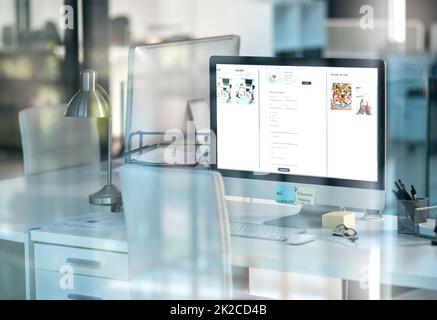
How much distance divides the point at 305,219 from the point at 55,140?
113 cm

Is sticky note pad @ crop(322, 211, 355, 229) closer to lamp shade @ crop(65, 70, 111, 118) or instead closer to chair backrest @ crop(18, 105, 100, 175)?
lamp shade @ crop(65, 70, 111, 118)

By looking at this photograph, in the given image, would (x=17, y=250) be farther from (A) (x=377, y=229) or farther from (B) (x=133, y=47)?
(A) (x=377, y=229)

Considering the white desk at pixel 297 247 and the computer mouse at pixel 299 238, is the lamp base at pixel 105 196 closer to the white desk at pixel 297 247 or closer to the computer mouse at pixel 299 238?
the white desk at pixel 297 247

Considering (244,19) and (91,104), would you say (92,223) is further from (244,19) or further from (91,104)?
(244,19)

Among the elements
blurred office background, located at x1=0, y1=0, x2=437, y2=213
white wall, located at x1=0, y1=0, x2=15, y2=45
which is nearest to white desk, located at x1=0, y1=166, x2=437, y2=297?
blurred office background, located at x1=0, y1=0, x2=437, y2=213

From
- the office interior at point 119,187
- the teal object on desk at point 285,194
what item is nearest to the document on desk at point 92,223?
the office interior at point 119,187

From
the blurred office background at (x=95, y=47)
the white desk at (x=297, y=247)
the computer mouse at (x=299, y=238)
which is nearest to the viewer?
the white desk at (x=297, y=247)

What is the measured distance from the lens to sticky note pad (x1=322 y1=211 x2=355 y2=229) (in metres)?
1.93

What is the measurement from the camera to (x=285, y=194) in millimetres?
2037

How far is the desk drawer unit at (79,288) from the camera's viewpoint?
6.23ft

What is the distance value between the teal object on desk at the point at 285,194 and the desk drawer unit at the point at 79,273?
417mm

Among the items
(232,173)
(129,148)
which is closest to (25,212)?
(129,148)

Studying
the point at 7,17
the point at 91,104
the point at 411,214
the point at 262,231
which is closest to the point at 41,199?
the point at 91,104

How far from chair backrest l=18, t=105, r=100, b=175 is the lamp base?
51 centimetres
